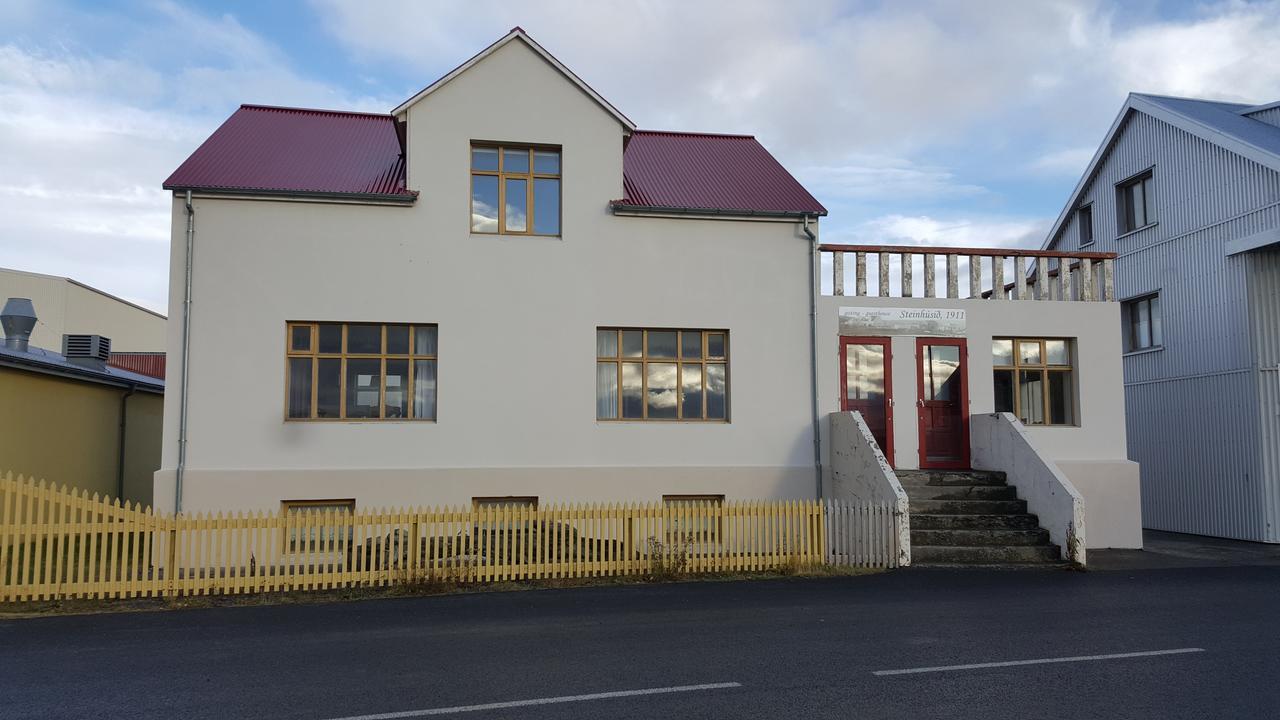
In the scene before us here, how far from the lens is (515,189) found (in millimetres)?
16016

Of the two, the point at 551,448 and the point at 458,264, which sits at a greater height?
the point at 458,264

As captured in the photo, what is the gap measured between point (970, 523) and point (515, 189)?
961 centimetres

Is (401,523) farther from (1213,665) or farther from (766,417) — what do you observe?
(1213,665)

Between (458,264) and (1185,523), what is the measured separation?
17.6 m

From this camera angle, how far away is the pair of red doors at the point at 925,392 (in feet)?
55.7

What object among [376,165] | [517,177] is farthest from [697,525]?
[376,165]

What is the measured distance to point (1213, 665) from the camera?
7.48 m

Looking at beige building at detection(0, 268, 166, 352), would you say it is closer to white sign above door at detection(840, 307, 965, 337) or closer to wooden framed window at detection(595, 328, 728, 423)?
wooden framed window at detection(595, 328, 728, 423)

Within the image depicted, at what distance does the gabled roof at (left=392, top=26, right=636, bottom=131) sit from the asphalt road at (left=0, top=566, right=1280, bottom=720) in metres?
8.57

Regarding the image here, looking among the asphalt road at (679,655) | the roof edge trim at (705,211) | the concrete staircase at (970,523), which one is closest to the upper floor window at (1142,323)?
the concrete staircase at (970,523)

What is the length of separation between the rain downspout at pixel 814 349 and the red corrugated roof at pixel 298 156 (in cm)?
724

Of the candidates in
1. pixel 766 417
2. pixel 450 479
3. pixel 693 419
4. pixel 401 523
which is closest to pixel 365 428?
pixel 450 479

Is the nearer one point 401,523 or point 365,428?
point 401,523

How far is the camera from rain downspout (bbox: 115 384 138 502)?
810 inches
